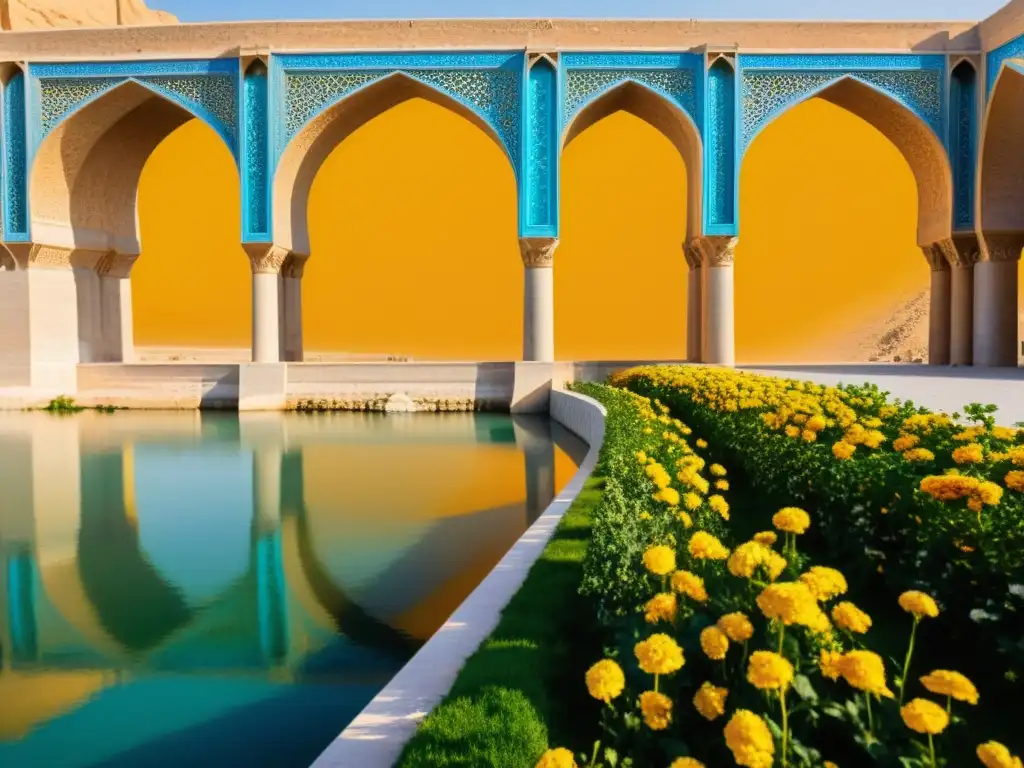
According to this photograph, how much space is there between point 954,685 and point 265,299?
1468 centimetres

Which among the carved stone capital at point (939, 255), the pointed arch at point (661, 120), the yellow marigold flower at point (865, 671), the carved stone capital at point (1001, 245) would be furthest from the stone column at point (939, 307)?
the yellow marigold flower at point (865, 671)

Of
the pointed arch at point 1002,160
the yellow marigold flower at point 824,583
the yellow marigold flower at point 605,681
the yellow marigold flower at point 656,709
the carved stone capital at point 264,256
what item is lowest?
the yellow marigold flower at point 656,709

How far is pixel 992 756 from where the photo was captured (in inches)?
49.1

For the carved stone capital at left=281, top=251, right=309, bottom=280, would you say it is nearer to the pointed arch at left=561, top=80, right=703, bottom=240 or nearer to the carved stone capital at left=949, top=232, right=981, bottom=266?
the pointed arch at left=561, top=80, right=703, bottom=240

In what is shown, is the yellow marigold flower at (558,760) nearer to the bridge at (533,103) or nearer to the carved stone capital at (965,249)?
the bridge at (533,103)

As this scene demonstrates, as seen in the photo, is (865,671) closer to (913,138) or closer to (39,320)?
(913,138)

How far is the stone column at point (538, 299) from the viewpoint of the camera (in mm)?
14680

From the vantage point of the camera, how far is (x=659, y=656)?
1571 mm

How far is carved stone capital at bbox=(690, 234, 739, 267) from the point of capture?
1470 centimetres

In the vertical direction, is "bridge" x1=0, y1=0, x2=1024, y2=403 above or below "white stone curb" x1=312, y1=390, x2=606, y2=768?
above

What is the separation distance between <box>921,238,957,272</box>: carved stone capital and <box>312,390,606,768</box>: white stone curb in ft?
45.0

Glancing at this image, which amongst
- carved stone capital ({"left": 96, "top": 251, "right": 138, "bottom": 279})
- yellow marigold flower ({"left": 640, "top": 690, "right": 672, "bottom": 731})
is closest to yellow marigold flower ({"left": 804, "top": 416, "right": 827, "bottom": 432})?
yellow marigold flower ({"left": 640, "top": 690, "right": 672, "bottom": 731})

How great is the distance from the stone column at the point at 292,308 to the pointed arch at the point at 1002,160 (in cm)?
1230

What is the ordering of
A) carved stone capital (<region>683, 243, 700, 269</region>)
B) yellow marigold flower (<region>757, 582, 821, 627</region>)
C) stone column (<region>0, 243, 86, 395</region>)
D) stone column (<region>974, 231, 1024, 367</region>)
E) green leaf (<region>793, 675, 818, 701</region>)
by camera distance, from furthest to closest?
carved stone capital (<region>683, 243, 700, 269</region>), stone column (<region>0, 243, 86, 395</region>), stone column (<region>974, 231, 1024, 367</region>), green leaf (<region>793, 675, 818, 701</region>), yellow marigold flower (<region>757, 582, 821, 627</region>)
